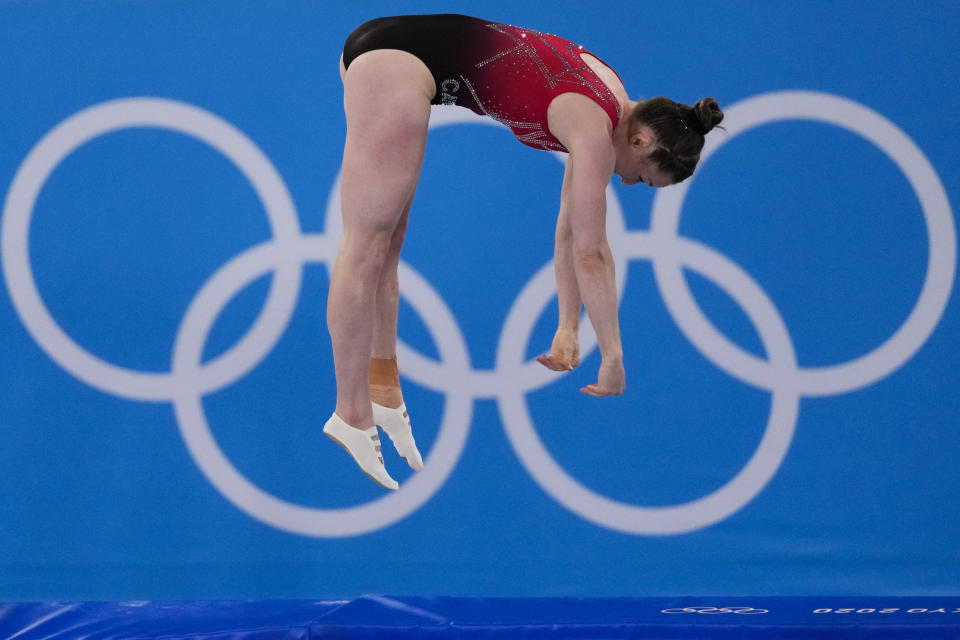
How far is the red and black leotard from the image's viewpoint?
9.14 feet

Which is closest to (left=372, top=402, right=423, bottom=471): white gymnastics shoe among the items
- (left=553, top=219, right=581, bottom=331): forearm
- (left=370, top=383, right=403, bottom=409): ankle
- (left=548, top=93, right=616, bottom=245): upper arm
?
(left=370, top=383, right=403, bottom=409): ankle

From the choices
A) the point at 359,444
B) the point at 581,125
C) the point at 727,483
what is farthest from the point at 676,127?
the point at 727,483

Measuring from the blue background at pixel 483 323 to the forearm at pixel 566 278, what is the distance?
153 centimetres

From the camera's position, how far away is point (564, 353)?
3111 millimetres

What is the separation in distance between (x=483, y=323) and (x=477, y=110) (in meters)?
1.96

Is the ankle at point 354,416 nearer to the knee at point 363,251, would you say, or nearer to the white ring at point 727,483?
the knee at point 363,251

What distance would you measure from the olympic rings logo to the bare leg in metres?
1.96

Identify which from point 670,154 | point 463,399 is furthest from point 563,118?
point 463,399

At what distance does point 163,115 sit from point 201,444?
164 centimetres

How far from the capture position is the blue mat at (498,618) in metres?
3.75

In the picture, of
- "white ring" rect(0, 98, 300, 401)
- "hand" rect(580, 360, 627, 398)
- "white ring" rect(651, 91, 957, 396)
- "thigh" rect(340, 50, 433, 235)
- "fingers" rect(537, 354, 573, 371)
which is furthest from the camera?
"white ring" rect(0, 98, 300, 401)

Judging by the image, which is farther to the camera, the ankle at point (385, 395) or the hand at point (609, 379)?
the ankle at point (385, 395)

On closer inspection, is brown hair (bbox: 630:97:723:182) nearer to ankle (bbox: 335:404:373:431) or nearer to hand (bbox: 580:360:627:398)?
hand (bbox: 580:360:627:398)

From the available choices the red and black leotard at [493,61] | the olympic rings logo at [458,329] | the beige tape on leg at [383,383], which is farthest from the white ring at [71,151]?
the red and black leotard at [493,61]
